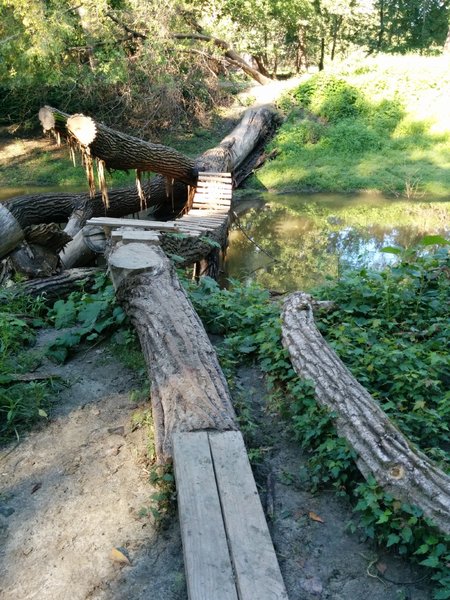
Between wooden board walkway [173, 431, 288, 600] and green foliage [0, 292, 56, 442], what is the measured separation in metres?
1.36

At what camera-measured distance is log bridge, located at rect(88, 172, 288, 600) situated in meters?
2.32

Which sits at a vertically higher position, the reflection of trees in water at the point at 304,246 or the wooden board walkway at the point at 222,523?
the wooden board walkway at the point at 222,523

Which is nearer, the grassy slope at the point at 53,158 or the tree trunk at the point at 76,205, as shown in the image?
the tree trunk at the point at 76,205

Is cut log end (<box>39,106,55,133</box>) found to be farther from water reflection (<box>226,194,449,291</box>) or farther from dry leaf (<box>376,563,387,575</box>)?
dry leaf (<box>376,563,387,575</box>)

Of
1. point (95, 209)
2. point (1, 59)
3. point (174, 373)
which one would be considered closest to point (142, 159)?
point (95, 209)

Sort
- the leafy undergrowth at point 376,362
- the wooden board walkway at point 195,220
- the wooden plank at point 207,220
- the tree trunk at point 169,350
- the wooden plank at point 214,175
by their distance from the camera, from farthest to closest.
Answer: the wooden plank at point 214,175
the wooden plank at point 207,220
the wooden board walkway at point 195,220
the tree trunk at point 169,350
the leafy undergrowth at point 376,362

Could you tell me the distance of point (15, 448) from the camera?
145 inches

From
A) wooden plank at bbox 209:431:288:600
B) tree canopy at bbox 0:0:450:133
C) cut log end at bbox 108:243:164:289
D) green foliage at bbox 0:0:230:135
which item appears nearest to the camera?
wooden plank at bbox 209:431:288:600

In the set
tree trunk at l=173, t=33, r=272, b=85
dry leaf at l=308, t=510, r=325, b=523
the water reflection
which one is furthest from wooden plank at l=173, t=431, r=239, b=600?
tree trunk at l=173, t=33, r=272, b=85

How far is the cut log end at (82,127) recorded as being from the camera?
289 inches

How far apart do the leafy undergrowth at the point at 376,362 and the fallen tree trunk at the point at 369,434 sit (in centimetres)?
6

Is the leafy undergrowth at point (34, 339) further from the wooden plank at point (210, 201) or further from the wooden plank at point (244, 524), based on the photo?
the wooden plank at point (210, 201)

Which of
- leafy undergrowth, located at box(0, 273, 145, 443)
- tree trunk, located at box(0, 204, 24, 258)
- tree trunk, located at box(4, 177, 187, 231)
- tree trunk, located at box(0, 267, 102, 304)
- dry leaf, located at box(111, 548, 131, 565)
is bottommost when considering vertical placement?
tree trunk, located at box(4, 177, 187, 231)

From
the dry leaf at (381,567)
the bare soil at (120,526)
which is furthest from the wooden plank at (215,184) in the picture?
the dry leaf at (381,567)
